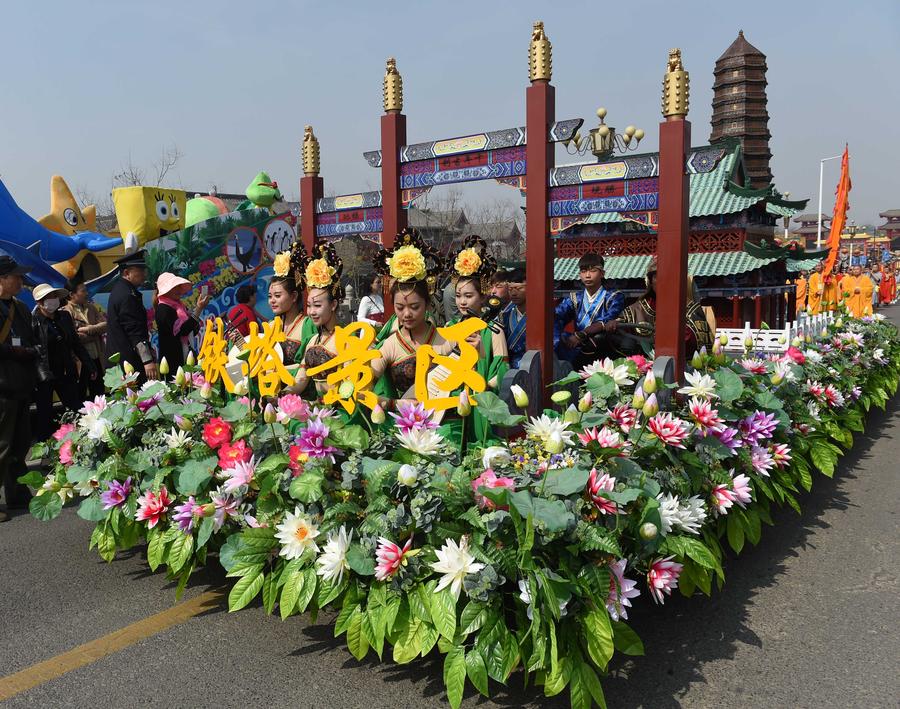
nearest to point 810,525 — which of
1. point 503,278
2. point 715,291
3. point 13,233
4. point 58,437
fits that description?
point 503,278

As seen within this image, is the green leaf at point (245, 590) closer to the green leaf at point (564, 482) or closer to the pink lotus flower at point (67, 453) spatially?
the green leaf at point (564, 482)

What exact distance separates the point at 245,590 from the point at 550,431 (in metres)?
1.32

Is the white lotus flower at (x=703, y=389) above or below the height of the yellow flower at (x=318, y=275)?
below

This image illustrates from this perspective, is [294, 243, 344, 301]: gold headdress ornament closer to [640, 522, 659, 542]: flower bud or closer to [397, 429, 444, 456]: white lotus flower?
[397, 429, 444, 456]: white lotus flower

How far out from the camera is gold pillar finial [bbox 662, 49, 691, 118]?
14.7ft

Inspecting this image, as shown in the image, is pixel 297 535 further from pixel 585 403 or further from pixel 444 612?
pixel 585 403

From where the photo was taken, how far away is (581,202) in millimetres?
5098

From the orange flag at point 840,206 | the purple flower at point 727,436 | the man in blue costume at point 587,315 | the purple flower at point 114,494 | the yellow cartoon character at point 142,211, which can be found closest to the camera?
the purple flower at point 727,436

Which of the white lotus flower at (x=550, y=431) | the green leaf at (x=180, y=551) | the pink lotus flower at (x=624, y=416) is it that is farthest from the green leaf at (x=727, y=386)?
the green leaf at (x=180, y=551)

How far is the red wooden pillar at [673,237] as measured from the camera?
180 inches

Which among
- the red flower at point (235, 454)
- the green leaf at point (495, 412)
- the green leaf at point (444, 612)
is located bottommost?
the green leaf at point (444, 612)

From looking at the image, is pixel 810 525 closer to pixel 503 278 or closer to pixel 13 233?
pixel 503 278

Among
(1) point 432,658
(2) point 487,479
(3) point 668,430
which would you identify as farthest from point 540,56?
(1) point 432,658

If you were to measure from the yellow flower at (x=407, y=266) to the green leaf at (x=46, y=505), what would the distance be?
2023mm
